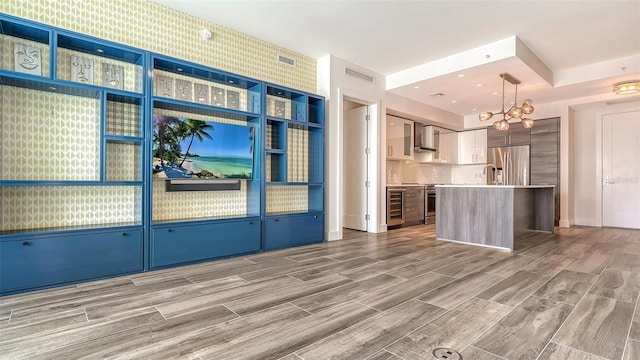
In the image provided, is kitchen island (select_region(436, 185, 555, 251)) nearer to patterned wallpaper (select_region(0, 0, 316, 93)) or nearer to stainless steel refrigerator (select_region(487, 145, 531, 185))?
stainless steel refrigerator (select_region(487, 145, 531, 185))

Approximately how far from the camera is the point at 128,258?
3.07 meters

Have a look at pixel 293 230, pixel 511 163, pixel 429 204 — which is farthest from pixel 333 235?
pixel 511 163

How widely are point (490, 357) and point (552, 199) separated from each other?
5.23 meters

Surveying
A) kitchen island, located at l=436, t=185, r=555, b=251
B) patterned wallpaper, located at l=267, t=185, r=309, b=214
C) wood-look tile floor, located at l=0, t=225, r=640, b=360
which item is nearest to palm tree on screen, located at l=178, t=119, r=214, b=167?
patterned wallpaper, located at l=267, t=185, r=309, b=214

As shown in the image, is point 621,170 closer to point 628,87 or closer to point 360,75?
point 628,87

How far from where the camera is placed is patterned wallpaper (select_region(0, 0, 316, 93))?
2973 mm

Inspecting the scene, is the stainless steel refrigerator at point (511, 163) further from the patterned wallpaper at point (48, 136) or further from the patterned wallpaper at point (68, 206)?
the patterned wallpaper at point (48, 136)

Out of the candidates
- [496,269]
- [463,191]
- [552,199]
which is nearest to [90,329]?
[496,269]

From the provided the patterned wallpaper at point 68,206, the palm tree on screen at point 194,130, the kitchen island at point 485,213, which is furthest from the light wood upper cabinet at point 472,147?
the patterned wallpaper at point 68,206

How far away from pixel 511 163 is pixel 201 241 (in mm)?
7181

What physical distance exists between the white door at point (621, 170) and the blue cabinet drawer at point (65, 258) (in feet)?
28.4

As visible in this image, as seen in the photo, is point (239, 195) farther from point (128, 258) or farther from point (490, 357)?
point (490, 357)

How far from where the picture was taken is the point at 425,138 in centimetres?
743

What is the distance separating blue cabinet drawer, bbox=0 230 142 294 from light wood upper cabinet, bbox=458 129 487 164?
772 cm
